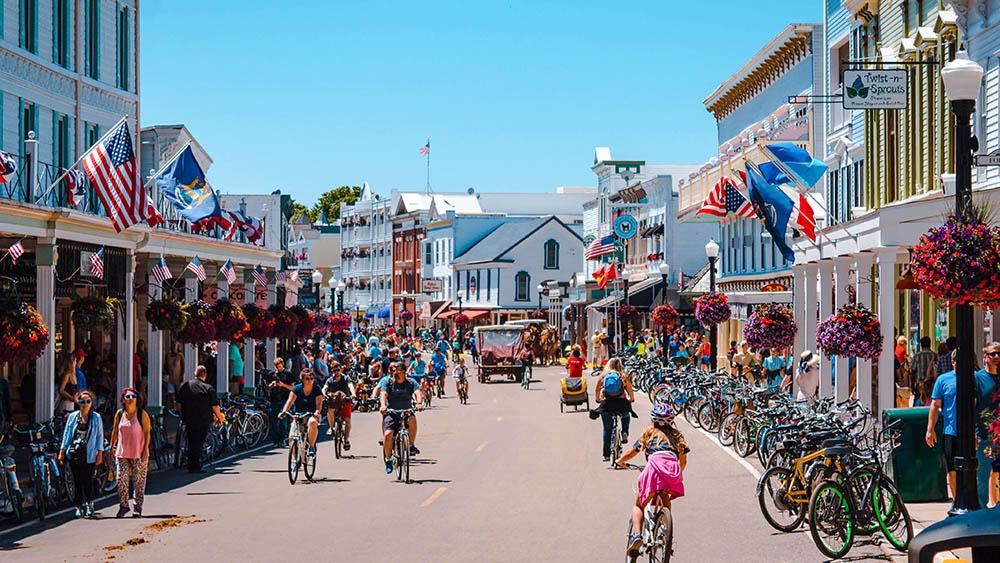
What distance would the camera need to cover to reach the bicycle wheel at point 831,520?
45.4 ft

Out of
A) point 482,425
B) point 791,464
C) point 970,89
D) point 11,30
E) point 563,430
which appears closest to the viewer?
point 970,89

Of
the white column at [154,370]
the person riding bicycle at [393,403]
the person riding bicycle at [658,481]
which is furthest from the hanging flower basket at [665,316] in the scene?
the person riding bicycle at [658,481]

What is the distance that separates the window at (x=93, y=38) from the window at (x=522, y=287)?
75982 mm

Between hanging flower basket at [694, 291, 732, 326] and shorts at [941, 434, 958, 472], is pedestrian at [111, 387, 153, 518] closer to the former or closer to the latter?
shorts at [941, 434, 958, 472]

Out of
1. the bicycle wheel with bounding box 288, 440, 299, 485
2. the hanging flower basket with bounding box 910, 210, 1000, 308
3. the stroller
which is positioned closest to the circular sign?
the stroller

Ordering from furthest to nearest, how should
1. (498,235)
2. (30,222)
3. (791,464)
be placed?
(498,235), (30,222), (791,464)

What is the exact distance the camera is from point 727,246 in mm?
61219

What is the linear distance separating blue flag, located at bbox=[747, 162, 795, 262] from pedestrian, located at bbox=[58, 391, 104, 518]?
15220 mm

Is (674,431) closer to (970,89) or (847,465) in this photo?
(847,465)


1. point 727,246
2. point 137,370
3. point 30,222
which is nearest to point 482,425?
point 137,370

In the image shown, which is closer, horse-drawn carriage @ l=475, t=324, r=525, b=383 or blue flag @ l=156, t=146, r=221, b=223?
blue flag @ l=156, t=146, r=221, b=223

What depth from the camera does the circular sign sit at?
73125 mm

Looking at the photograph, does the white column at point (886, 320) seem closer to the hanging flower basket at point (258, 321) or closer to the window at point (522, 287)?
the hanging flower basket at point (258, 321)

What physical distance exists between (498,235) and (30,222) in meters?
89.3
